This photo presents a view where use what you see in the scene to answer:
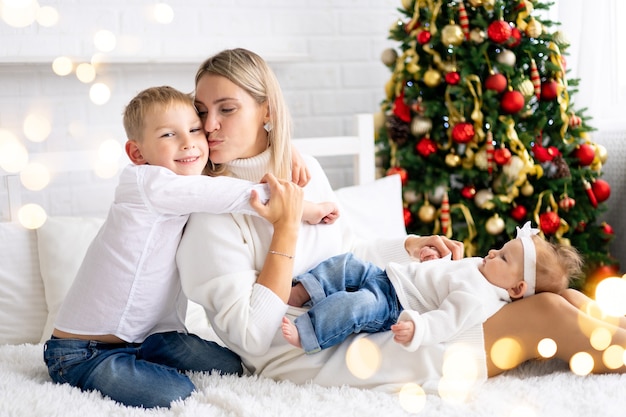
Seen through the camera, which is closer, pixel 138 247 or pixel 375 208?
pixel 138 247

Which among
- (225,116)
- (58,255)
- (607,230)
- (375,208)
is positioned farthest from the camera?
(607,230)

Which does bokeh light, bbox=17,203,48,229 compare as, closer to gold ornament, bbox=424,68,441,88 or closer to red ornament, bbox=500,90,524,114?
gold ornament, bbox=424,68,441,88

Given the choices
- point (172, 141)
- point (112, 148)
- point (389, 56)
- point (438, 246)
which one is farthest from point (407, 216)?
point (172, 141)

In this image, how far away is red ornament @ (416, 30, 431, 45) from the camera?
2578 millimetres

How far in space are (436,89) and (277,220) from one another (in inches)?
51.8

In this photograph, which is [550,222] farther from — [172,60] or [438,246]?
[172,60]

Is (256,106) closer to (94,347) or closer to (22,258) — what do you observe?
(94,347)

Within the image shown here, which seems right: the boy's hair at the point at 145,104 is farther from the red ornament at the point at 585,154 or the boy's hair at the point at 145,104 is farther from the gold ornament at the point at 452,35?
the red ornament at the point at 585,154

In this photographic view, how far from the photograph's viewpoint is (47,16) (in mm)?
2461

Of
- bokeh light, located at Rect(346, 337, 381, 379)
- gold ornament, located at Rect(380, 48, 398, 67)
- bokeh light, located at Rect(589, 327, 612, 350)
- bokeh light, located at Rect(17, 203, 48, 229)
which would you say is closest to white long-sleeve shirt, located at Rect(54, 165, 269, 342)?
bokeh light, located at Rect(346, 337, 381, 379)

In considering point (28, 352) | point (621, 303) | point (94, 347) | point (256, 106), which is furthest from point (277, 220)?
point (621, 303)

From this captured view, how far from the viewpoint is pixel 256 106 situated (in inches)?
66.4

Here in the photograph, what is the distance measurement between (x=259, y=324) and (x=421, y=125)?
4.44 ft

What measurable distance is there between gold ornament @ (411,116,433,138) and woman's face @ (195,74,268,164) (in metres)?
1.08
